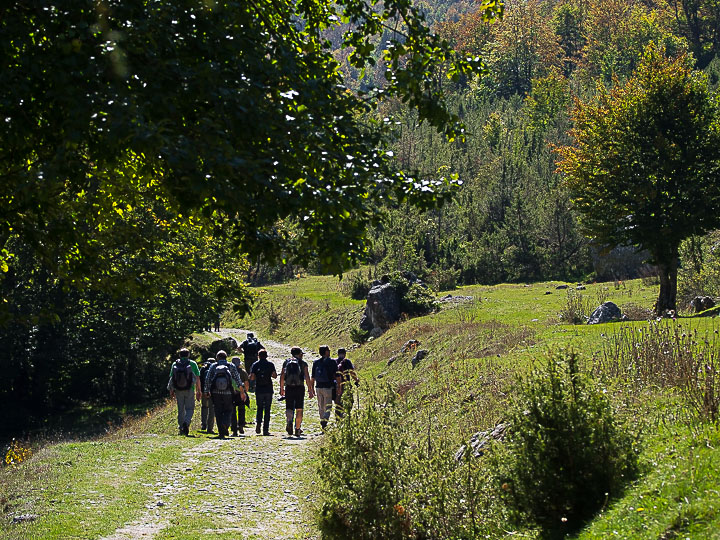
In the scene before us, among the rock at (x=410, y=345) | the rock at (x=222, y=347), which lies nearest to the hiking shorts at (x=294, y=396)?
the rock at (x=410, y=345)

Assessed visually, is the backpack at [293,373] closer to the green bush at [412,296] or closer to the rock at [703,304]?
the rock at [703,304]

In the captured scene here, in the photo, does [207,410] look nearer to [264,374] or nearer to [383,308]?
[264,374]

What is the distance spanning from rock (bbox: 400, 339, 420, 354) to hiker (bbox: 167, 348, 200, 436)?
34.5 ft

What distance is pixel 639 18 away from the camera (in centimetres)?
10769

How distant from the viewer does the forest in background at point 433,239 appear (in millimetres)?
9188

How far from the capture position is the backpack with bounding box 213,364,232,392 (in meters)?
16.4

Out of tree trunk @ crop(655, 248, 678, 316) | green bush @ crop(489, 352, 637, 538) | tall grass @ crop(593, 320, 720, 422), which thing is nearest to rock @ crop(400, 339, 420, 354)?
tree trunk @ crop(655, 248, 678, 316)

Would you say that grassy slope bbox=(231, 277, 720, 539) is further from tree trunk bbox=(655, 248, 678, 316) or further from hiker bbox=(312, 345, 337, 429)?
tree trunk bbox=(655, 248, 678, 316)

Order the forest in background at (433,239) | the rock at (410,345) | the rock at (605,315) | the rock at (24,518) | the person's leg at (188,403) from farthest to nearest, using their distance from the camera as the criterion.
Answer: the rock at (410,345) → the rock at (605,315) → the person's leg at (188,403) → the rock at (24,518) → the forest in background at (433,239)

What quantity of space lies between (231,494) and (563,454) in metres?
6.42

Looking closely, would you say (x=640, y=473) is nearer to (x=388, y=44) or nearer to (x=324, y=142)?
(x=324, y=142)

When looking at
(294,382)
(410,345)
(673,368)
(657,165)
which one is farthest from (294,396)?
(657,165)

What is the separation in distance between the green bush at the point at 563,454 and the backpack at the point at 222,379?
31.7 ft

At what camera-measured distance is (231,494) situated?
1201 cm
